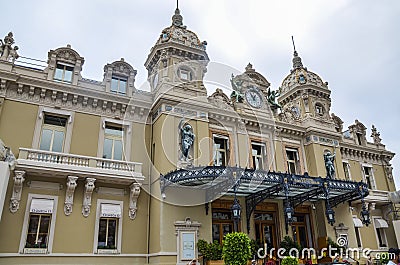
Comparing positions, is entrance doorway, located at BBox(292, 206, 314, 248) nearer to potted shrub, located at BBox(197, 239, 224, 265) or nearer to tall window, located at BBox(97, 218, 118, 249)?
potted shrub, located at BBox(197, 239, 224, 265)

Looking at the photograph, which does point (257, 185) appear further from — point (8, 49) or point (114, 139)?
point (8, 49)

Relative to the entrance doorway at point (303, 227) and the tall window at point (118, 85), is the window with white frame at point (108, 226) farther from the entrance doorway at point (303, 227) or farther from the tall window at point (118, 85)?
the entrance doorway at point (303, 227)

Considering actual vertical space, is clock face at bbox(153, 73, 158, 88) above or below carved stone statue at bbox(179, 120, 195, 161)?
above

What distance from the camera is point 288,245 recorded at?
18672 mm

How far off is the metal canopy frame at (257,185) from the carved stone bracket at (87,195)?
3406 mm

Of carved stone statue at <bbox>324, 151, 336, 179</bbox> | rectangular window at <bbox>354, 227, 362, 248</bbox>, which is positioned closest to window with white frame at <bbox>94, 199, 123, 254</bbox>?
carved stone statue at <bbox>324, 151, 336, 179</bbox>

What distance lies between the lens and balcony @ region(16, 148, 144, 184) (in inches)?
599

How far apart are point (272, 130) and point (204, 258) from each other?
32.8 feet

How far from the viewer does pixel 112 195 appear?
55.9ft

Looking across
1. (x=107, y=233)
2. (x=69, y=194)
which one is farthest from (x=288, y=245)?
(x=69, y=194)

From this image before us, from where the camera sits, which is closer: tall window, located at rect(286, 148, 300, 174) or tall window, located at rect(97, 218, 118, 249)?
tall window, located at rect(97, 218, 118, 249)

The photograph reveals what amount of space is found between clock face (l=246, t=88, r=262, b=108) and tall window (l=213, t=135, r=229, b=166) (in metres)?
3.90

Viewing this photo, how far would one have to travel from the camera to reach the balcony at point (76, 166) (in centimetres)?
1521

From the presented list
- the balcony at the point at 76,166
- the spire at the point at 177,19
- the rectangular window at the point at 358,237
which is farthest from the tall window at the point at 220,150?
the rectangular window at the point at 358,237
